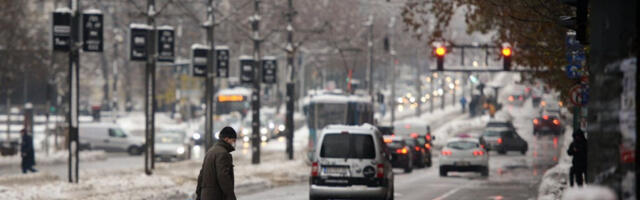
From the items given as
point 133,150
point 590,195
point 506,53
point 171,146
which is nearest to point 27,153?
point 171,146

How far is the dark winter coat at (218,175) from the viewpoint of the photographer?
13.4 m

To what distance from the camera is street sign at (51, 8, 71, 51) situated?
1172 inches

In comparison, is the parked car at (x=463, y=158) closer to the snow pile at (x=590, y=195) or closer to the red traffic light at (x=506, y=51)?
the red traffic light at (x=506, y=51)

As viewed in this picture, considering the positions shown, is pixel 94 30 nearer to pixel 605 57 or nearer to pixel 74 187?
pixel 74 187

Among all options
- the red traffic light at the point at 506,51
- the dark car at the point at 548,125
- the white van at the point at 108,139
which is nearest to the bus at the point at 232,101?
the dark car at the point at 548,125

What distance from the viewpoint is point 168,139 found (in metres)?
53.4

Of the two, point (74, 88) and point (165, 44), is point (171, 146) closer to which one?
point (165, 44)

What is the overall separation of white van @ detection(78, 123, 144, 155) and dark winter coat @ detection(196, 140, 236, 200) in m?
45.9

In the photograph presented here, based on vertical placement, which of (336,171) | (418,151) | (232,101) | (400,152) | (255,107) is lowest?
(232,101)

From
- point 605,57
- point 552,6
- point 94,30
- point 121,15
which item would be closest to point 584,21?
point 605,57

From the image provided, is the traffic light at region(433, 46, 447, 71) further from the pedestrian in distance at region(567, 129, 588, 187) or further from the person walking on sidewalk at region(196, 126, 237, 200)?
the person walking on sidewalk at region(196, 126, 237, 200)

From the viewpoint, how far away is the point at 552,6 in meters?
27.4

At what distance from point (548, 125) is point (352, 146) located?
6422 centimetres

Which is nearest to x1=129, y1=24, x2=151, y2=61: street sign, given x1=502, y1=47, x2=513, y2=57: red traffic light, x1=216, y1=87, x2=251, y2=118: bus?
x1=502, y1=47, x2=513, y2=57: red traffic light
